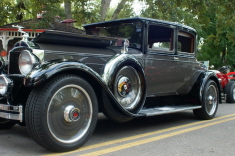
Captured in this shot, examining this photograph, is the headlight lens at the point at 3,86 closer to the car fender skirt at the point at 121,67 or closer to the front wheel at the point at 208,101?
the car fender skirt at the point at 121,67

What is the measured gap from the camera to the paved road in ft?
12.2

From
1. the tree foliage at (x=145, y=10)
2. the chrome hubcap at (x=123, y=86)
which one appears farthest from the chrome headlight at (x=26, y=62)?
the tree foliage at (x=145, y=10)

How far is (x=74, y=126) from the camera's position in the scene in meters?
3.71

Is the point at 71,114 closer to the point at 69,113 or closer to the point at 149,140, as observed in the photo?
the point at 69,113

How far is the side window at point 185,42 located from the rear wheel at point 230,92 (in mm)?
4851

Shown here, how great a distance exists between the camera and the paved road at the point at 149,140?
373 centimetres

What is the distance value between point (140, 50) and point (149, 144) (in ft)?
5.68

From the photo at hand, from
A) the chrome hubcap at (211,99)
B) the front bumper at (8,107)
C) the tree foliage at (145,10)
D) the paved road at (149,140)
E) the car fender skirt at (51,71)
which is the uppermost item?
the tree foliage at (145,10)

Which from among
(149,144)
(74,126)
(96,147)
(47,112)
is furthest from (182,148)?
(47,112)

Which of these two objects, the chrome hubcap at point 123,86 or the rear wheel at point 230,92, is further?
the rear wheel at point 230,92

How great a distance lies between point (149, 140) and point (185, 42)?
9.09ft

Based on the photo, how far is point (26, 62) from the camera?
3697 millimetres

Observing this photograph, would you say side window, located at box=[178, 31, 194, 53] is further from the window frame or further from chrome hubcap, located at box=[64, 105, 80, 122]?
chrome hubcap, located at box=[64, 105, 80, 122]

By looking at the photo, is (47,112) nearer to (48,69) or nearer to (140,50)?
(48,69)
